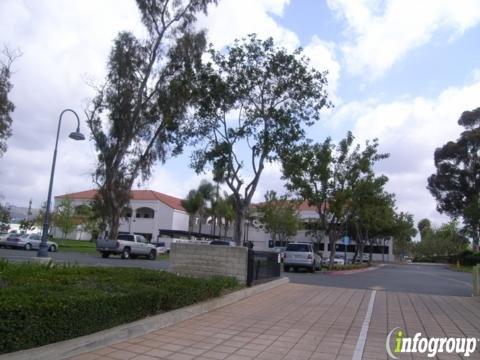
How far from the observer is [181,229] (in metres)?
76.2

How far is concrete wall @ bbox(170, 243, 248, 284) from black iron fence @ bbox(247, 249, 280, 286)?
0.53 feet

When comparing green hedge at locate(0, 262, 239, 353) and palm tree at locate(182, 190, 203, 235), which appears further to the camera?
palm tree at locate(182, 190, 203, 235)

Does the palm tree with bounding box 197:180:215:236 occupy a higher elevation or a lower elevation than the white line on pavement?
higher

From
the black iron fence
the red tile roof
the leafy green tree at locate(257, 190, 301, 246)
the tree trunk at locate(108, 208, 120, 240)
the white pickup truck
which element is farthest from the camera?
the red tile roof

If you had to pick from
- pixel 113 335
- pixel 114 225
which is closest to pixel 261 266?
pixel 113 335

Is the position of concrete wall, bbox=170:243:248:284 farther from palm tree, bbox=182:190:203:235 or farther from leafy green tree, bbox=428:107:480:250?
palm tree, bbox=182:190:203:235

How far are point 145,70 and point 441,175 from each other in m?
41.8

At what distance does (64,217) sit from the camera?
2504 inches

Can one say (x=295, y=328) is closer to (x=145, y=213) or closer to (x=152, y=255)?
(x=152, y=255)

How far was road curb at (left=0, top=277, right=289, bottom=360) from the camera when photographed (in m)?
5.48

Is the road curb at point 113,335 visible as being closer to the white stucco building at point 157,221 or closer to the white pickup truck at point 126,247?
the white pickup truck at point 126,247

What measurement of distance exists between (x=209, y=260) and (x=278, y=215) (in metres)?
48.0

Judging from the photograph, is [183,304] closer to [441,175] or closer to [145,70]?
[145,70]

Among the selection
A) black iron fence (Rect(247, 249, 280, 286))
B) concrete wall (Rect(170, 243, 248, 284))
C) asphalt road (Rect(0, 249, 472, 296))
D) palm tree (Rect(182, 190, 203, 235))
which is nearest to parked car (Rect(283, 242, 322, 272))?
asphalt road (Rect(0, 249, 472, 296))
